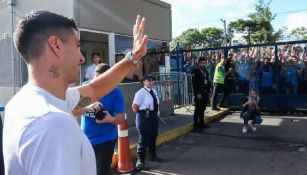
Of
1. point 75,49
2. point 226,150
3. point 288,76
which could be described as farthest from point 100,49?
point 75,49

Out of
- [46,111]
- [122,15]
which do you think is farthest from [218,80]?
[46,111]

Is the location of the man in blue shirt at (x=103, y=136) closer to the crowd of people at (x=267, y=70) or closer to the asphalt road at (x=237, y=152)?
the asphalt road at (x=237, y=152)

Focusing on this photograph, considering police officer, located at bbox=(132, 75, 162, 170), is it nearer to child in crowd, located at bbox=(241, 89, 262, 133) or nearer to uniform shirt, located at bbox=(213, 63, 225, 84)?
child in crowd, located at bbox=(241, 89, 262, 133)

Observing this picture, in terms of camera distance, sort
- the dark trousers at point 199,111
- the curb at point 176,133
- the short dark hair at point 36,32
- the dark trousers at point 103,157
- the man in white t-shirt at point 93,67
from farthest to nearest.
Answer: the dark trousers at point 199,111, the man in white t-shirt at point 93,67, the curb at point 176,133, the dark trousers at point 103,157, the short dark hair at point 36,32

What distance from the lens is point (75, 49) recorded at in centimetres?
158

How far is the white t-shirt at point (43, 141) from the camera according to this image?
1170 mm

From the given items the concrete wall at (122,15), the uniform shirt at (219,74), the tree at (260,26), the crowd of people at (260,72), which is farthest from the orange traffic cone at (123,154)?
the tree at (260,26)

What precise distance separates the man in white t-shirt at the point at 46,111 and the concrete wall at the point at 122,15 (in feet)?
24.7

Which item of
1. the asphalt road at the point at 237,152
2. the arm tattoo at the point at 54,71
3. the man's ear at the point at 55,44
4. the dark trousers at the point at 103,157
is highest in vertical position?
the man's ear at the point at 55,44

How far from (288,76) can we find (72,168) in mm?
13654

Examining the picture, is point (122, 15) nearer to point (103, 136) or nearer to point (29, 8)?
point (29, 8)

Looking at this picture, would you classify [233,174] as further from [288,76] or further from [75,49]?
[288,76]

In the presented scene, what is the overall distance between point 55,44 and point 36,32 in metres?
0.08

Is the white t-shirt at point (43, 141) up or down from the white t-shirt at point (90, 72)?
down
